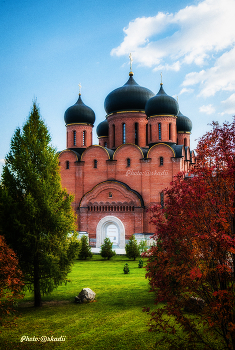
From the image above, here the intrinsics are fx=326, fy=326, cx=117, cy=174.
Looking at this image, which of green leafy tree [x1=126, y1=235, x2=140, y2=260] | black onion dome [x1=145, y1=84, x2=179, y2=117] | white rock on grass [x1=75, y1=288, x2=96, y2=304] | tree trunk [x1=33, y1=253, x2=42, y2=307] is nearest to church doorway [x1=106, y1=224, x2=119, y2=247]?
green leafy tree [x1=126, y1=235, x2=140, y2=260]

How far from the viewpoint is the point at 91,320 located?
774cm

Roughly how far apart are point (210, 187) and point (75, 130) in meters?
22.3

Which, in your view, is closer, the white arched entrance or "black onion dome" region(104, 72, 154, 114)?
the white arched entrance

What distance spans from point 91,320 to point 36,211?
3108 mm

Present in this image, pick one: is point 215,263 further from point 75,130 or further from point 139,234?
point 75,130

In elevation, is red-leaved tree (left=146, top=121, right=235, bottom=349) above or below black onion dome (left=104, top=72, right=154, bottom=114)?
below

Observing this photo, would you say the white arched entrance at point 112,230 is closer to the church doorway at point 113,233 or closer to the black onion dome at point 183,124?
the church doorway at point 113,233

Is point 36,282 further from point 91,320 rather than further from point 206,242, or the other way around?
point 206,242

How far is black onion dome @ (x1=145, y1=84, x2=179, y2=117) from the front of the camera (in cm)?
2341

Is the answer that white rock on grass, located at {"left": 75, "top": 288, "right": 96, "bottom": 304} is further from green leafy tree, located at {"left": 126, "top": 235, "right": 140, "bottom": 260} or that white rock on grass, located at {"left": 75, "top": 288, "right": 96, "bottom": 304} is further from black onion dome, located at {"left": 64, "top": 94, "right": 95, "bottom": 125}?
black onion dome, located at {"left": 64, "top": 94, "right": 95, "bottom": 125}

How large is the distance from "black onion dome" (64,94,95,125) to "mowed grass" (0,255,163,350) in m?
16.4

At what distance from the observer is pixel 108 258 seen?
19.0 meters

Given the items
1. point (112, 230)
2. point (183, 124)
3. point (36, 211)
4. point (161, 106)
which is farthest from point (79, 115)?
point (36, 211)

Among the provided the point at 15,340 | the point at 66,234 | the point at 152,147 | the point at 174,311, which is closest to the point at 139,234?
the point at 152,147
